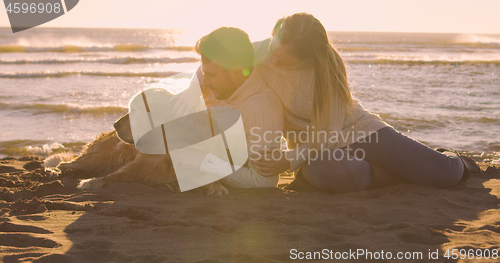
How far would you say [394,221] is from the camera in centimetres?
276

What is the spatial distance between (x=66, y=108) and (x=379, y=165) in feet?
22.7

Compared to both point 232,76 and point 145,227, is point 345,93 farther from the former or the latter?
point 145,227

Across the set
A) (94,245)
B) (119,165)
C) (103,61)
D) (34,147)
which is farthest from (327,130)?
(103,61)

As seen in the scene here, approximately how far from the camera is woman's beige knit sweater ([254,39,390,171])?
11.2 feet

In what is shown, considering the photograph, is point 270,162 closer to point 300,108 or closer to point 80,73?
point 300,108

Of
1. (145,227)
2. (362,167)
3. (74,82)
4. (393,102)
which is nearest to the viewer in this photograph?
(145,227)

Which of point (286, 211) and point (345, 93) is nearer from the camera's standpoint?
point (286, 211)

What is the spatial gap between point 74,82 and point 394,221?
12.2 meters

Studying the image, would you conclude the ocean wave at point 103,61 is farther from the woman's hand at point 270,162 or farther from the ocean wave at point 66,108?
the woman's hand at point 270,162

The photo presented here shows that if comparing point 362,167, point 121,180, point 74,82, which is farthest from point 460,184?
point 74,82

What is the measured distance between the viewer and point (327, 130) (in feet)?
11.3

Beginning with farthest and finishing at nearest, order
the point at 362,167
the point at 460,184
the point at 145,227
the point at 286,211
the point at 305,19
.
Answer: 1. the point at 460,184
2. the point at 362,167
3. the point at 305,19
4. the point at 286,211
5. the point at 145,227

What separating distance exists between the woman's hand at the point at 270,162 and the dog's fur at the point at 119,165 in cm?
40

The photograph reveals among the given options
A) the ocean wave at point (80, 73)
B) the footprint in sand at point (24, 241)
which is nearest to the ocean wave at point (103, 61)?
the ocean wave at point (80, 73)
